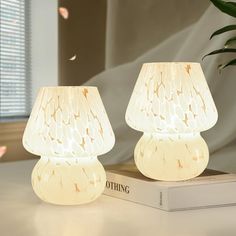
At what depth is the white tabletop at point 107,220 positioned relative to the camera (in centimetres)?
68

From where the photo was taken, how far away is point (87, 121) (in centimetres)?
76

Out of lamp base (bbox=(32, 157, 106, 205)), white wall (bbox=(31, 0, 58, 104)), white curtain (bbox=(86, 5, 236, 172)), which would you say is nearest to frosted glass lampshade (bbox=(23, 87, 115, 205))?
lamp base (bbox=(32, 157, 106, 205))

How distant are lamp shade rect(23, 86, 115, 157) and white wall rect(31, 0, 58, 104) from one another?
0.89 meters

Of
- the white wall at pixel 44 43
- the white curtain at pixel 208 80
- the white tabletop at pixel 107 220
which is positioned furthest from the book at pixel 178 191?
the white wall at pixel 44 43

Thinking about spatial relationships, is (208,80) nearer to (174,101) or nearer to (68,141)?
(174,101)

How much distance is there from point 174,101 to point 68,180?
0.20m

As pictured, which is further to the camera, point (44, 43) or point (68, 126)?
point (44, 43)

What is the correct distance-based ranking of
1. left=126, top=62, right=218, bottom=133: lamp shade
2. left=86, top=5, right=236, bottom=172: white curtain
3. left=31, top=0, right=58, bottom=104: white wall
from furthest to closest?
left=31, top=0, right=58, bottom=104: white wall, left=86, top=5, right=236, bottom=172: white curtain, left=126, top=62, right=218, bottom=133: lamp shade

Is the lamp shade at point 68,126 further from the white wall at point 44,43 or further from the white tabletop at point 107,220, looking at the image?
the white wall at point 44,43

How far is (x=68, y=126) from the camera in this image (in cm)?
75

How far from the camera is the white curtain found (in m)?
1.21

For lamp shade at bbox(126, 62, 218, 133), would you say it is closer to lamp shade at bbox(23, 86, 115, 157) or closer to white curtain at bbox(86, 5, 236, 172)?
lamp shade at bbox(23, 86, 115, 157)

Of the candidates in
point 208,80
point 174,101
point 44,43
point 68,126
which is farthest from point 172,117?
point 44,43

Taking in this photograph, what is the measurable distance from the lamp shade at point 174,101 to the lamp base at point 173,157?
24mm
